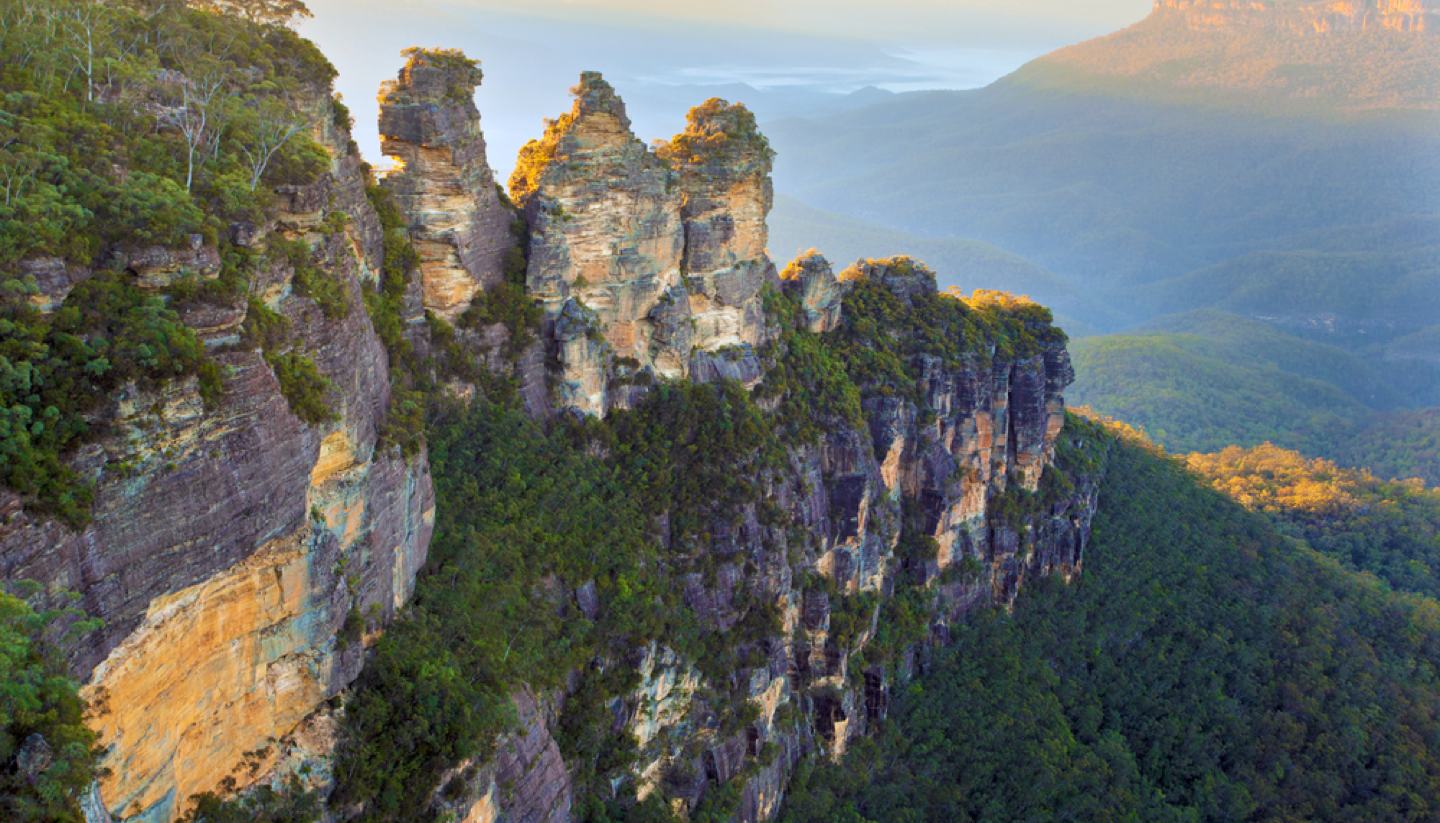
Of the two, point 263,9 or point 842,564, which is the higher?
point 263,9

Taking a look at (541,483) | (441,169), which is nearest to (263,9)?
(441,169)

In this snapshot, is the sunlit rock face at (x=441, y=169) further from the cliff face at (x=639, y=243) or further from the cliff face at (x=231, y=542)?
the cliff face at (x=231, y=542)

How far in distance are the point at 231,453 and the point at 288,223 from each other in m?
6.27

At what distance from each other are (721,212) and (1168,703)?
33.6 meters

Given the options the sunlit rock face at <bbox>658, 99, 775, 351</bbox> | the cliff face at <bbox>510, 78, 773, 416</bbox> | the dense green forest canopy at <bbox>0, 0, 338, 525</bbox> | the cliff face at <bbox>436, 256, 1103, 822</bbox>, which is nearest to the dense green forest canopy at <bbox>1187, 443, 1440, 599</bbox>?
the cliff face at <bbox>436, 256, 1103, 822</bbox>

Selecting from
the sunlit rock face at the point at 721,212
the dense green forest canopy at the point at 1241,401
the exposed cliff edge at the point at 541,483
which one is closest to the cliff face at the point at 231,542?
the exposed cliff edge at the point at 541,483

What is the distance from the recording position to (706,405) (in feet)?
127

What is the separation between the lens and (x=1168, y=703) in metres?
47.8

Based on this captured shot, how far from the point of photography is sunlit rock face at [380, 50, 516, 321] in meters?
30.5

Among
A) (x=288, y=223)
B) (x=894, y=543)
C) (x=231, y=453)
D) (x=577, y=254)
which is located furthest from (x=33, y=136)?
(x=894, y=543)

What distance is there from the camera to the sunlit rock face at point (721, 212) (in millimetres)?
39375

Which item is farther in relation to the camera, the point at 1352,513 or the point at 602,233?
the point at 1352,513

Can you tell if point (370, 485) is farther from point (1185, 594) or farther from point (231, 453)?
point (1185, 594)

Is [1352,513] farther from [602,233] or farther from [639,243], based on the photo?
[602,233]
